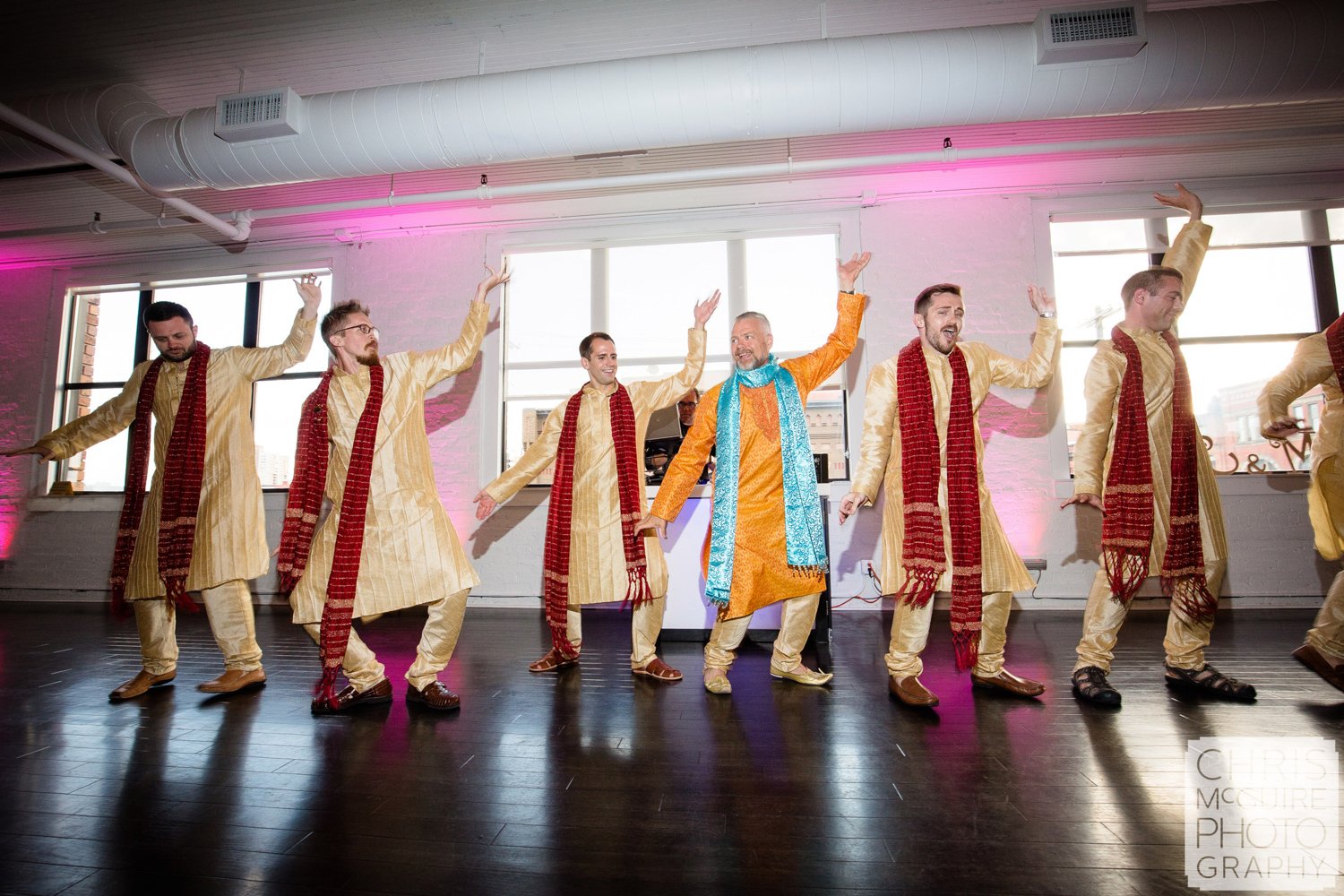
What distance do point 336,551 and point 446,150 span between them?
232cm

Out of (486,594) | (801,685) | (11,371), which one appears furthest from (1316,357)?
(11,371)

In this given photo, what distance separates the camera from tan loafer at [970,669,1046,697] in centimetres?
264

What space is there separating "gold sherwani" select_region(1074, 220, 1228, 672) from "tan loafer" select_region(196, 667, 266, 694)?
3.53 m

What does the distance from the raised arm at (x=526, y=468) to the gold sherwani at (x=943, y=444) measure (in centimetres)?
148

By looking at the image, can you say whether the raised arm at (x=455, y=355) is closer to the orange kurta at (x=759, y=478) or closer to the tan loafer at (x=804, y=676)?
the orange kurta at (x=759, y=478)

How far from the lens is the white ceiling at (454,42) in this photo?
3.58m

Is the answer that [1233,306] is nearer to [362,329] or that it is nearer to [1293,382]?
[1293,382]

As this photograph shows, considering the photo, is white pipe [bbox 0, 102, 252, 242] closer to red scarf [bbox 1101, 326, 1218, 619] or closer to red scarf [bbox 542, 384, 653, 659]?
red scarf [bbox 542, 384, 653, 659]

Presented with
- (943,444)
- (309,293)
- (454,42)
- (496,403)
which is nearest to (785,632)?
(943,444)

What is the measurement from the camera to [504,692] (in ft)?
9.41

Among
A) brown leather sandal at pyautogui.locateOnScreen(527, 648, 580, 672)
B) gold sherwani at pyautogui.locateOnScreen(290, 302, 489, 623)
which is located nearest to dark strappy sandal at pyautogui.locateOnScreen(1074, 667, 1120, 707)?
brown leather sandal at pyautogui.locateOnScreen(527, 648, 580, 672)

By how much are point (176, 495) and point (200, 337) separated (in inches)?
174

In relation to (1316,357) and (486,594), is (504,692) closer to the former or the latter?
(486,594)

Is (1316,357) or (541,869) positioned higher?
(1316,357)
